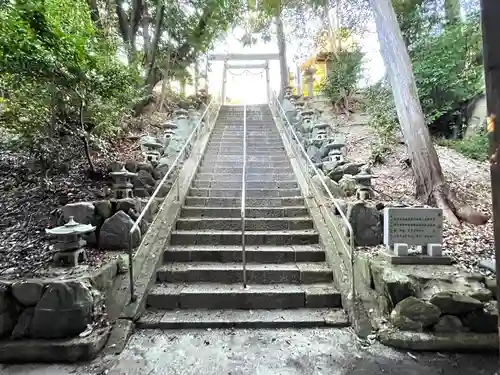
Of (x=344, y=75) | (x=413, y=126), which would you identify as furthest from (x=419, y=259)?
(x=344, y=75)

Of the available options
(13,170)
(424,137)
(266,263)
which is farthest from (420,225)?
(13,170)

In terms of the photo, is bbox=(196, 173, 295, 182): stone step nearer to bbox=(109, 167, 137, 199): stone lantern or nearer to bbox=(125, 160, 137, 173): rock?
bbox=(125, 160, 137, 173): rock

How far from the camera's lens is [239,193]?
5.12m

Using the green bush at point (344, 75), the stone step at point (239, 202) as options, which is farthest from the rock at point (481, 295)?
the green bush at point (344, 75)

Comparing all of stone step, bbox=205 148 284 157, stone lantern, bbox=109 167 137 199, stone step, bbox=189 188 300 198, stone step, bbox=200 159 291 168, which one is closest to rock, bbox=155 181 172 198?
stone step, bbox=189 188 300 198

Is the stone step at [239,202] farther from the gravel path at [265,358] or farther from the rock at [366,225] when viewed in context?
the gravel path at [265,358]

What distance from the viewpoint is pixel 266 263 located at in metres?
3.71

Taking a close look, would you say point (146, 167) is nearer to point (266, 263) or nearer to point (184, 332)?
point (266, 263)

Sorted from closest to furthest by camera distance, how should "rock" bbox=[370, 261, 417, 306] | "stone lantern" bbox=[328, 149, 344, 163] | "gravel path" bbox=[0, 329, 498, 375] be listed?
"gravel path" bbox=[0, 329, 498, 375] → "rock" bbox=[370, 261, 417, 306] → "stone lantern" bbox=[328, 149, 344, 163]

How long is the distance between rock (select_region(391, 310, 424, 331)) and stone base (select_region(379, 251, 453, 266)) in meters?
0.55

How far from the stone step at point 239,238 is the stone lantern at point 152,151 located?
168 centimetres

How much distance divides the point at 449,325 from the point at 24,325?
3.45 meters

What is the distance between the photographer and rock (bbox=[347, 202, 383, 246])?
357cm

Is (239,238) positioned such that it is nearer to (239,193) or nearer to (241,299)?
(241,299)
